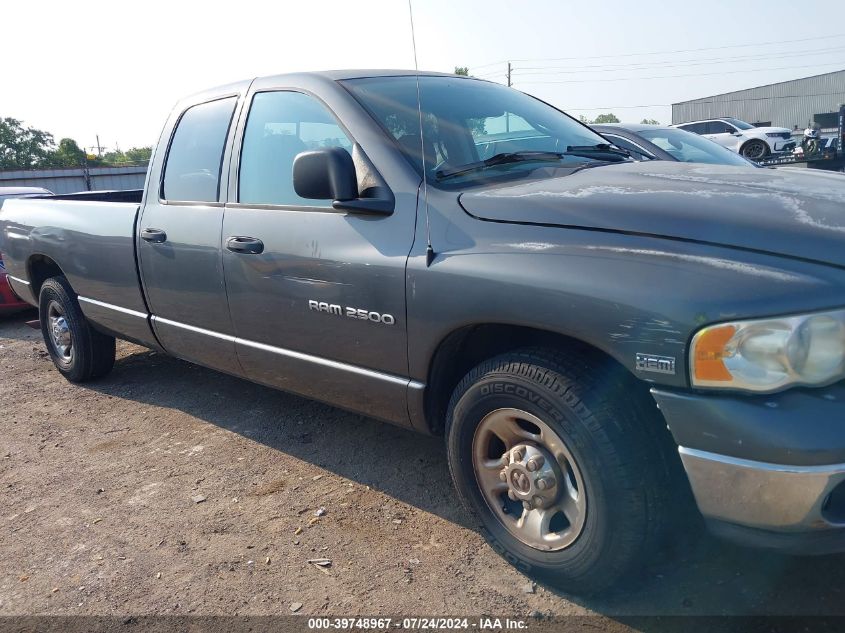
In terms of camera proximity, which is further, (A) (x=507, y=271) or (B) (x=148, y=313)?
(B) (x=148, y=313)

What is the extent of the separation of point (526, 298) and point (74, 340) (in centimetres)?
391

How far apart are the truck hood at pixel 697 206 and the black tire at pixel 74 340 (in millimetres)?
3461

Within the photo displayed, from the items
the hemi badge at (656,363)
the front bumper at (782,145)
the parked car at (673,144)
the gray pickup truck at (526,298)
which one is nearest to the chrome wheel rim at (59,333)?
the gray pickup truck at (526,298)

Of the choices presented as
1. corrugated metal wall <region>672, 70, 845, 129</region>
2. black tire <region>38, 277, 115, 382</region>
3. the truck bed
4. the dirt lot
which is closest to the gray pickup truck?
the truck bed

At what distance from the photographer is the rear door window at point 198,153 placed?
A: 3.81 meters

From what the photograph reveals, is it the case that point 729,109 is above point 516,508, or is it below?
above

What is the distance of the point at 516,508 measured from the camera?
8.92ft

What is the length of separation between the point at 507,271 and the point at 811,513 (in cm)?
111

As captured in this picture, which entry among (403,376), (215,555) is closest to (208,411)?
(215,555)

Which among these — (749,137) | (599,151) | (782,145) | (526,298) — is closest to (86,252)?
(599,151)

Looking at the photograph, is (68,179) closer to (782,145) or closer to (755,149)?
(755,149)

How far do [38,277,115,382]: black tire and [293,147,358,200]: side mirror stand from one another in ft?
9.33

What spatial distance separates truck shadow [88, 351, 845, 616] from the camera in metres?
2.46

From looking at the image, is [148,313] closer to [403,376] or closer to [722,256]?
[403,376]
